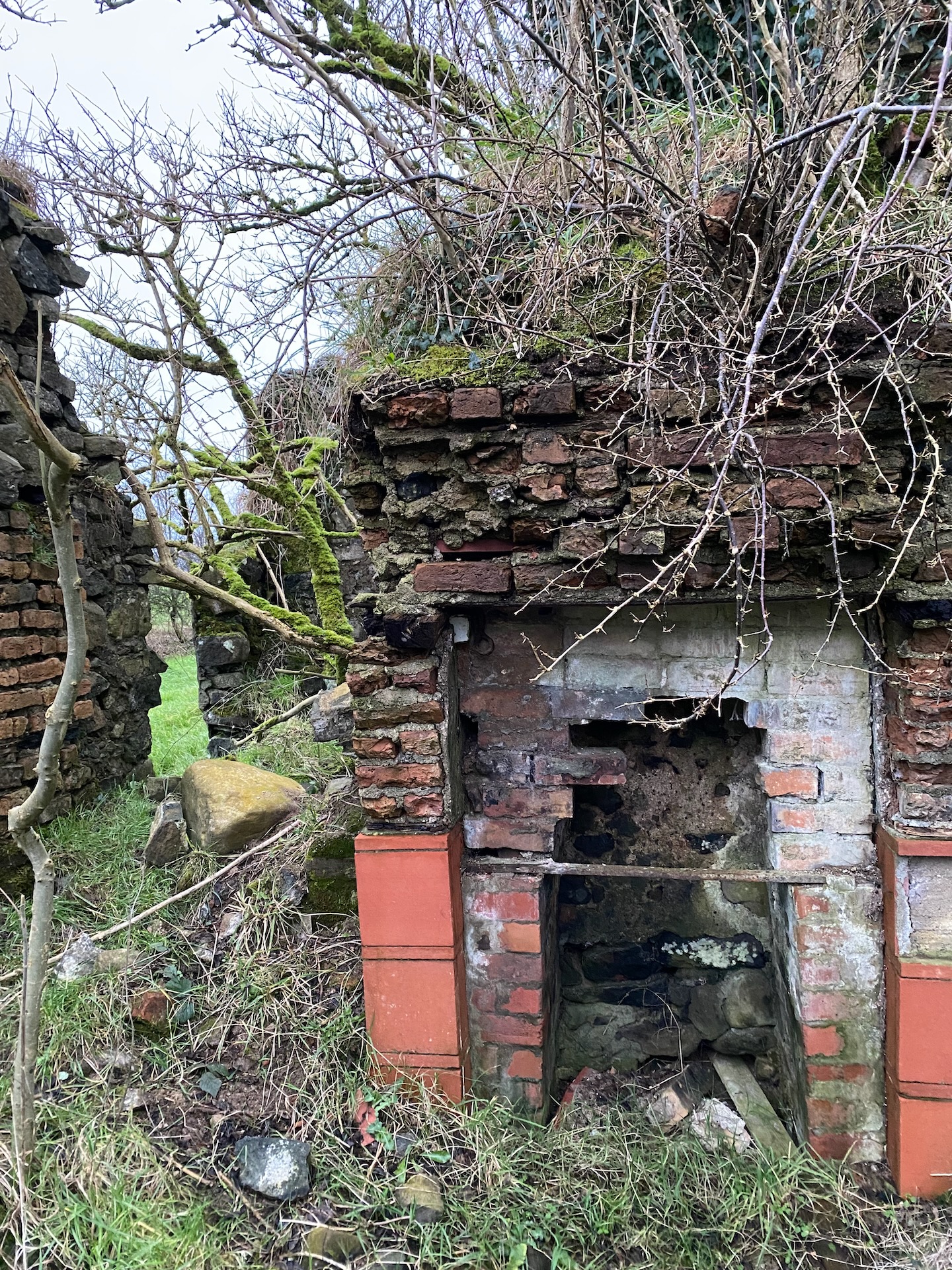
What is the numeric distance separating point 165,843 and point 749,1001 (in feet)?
9.24

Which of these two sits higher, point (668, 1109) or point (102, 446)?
point (102, 446)

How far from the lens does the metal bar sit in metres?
2.46

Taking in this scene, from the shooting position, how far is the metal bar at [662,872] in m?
2.46

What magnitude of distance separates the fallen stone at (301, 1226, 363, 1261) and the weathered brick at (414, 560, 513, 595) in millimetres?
1970

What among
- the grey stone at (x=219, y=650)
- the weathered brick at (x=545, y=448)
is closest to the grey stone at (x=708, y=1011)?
the weathered brick at (x=545, y=448)

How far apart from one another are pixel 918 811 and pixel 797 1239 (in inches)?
55.1

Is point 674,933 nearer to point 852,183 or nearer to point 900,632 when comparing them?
point 900,632

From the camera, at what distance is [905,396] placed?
6.80 ft

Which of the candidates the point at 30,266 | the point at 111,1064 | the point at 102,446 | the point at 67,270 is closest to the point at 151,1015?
the point at 111,1064

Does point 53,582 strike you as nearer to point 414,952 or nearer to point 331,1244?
point 414,952

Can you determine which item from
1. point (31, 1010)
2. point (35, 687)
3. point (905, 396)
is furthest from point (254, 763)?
point (905, 396)

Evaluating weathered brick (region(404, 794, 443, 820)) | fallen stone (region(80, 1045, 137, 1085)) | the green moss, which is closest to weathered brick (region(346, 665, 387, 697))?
weathered brick (region(404, 794, 443, 820))

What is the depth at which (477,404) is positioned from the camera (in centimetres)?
228

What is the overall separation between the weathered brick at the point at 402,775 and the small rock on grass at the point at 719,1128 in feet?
5.34
